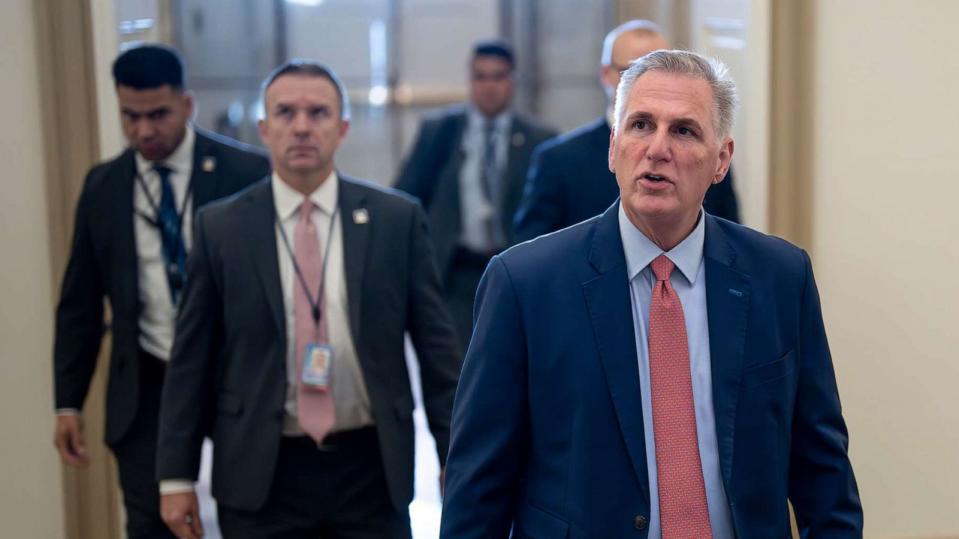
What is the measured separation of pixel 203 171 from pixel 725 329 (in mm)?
2164

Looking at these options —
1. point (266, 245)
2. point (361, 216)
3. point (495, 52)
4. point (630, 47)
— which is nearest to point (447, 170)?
point (495, 52)

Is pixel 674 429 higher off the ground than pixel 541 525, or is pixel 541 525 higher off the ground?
pixel 674 429

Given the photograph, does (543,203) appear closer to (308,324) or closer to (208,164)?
(208,164)

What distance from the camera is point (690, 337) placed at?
7.48 feet

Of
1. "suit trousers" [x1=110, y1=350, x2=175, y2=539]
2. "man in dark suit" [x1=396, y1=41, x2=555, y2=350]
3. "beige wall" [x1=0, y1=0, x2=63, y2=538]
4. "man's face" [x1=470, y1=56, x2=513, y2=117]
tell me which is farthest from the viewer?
"man's face" [x1=470, y1=56, x2=513, y2=117]

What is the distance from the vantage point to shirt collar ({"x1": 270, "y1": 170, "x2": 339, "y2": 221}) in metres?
3.44

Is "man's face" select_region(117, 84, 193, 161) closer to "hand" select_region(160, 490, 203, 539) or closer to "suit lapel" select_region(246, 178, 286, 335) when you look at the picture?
"suit lapel" select_region(246, 178, 286, 335)

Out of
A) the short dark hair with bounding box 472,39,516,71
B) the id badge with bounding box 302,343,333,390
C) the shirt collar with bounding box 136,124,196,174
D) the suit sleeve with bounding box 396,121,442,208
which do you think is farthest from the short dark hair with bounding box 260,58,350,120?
the short dark hair with bounding box 472,39,516,71

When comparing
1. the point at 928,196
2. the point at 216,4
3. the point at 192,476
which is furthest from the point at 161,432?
the point at 216,4

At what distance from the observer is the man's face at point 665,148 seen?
225 cm

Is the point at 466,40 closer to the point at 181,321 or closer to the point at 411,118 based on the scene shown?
the point at 411,118

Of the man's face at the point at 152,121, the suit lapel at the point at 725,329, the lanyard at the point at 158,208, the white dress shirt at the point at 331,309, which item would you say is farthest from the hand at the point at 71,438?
the suit lapel at the point at 725,329

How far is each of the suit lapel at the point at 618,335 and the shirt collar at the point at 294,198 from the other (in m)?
1.29

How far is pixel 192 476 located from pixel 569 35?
659cm
